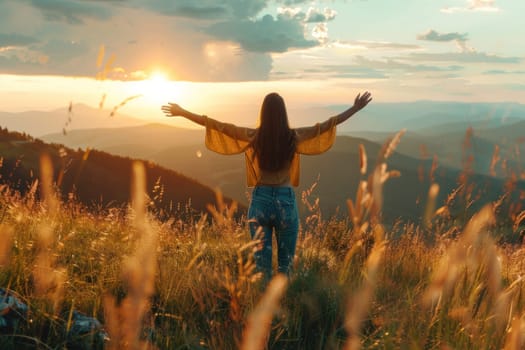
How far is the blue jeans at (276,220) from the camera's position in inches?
187

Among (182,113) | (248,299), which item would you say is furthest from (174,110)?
(248,299)

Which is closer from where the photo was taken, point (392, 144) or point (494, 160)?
point (392, 144)

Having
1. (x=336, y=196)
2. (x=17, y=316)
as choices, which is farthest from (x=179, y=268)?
(x=336, y=196)

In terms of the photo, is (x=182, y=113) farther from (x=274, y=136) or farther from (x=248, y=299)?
(x=248, y=299)

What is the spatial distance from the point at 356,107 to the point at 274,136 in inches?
39.7

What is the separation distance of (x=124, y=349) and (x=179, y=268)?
1217 mm

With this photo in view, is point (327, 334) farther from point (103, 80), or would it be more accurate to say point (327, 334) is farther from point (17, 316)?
point (103, 80)

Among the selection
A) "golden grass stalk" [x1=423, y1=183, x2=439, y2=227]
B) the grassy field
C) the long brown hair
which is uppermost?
the long brown hair

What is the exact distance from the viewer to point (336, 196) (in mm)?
121062

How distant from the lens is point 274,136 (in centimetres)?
465

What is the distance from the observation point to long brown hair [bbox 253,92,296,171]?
4648 millimetres

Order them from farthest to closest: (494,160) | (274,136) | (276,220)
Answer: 1. (276,220)
2. (274,136)
3. (494,160)

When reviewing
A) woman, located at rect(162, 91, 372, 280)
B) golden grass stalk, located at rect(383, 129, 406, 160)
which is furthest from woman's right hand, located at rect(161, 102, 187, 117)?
golden grass stalk, located at rect(383, 129, 406, 160)

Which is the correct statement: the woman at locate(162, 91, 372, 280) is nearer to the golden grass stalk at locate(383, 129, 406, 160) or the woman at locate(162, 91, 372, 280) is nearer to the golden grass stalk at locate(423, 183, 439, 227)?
the golden grass stalk at locate(423, 183, 439, 227)
